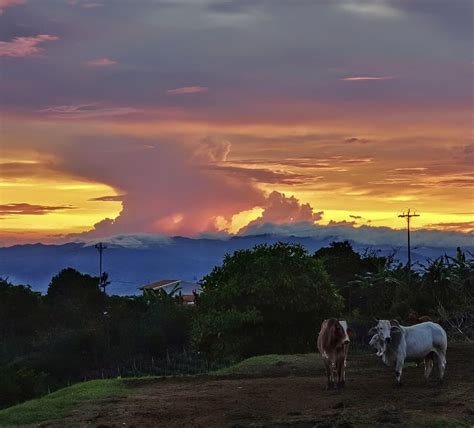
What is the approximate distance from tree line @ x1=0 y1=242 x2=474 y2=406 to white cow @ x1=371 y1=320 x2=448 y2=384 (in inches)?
542

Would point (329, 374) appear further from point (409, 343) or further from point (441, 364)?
point (441, 364)

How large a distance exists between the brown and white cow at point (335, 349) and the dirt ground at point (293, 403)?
13.3 inches

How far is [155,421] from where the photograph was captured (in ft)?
49.0

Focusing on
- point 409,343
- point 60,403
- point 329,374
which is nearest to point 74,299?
point 60,403

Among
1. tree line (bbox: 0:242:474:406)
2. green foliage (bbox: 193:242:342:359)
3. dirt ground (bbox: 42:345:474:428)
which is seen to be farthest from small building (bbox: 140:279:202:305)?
dirt ground (bbox: 42:345:474:428)

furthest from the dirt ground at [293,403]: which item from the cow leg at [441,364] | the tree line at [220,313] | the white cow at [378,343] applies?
the tree line at [220,313]

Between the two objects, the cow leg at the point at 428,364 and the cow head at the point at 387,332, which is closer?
the cow head at the point at 387,332

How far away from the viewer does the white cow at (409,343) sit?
17578mm

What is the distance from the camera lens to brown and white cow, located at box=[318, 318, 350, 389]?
58.2ft

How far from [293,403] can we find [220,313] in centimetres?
1646

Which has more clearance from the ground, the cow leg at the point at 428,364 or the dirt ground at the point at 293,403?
the cow leg at the point at 428,364

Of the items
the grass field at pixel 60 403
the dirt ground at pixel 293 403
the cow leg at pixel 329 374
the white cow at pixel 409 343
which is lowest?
the grass field at pixel 60 403

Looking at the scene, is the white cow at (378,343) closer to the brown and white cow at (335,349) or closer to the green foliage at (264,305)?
the brown and white cow at (335,349)

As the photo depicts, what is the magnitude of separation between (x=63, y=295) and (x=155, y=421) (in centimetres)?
5192
